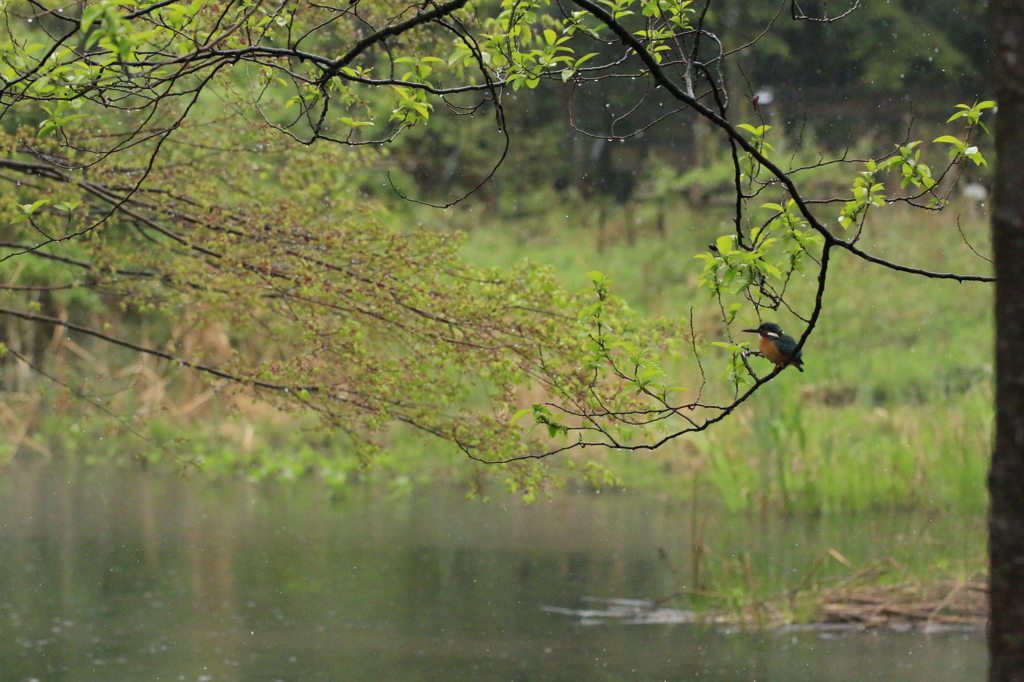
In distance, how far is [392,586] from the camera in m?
7.25

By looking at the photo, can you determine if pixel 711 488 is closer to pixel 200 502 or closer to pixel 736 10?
pixel 200 502

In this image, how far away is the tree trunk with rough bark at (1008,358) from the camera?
2037 mm

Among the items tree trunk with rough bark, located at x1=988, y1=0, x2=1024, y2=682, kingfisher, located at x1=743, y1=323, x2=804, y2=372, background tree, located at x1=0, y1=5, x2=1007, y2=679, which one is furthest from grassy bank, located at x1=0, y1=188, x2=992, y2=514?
tree trunk with rough bark, located at x1=988, y1=0, x2=1024, y2=682

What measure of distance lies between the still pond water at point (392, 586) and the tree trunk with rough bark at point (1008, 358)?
3.49 meters

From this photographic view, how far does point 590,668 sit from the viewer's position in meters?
5.56

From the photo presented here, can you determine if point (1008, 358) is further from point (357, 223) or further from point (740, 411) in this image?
point (740, 411)

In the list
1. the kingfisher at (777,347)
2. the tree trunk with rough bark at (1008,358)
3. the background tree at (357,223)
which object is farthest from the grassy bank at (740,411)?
the tree trunk with rough bark at (1008,358)

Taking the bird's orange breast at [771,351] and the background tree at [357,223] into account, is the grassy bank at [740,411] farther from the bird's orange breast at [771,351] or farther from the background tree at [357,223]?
the bird's orange breast at [771,351]

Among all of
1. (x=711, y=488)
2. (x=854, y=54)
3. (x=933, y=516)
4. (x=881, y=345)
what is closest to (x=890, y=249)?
(x=881, y=345)

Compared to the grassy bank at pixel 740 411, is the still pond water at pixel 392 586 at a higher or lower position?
lower

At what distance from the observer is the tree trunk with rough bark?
6.68 ft

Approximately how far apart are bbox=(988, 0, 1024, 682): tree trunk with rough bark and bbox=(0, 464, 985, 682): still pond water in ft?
11.4

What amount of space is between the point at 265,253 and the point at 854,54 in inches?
649

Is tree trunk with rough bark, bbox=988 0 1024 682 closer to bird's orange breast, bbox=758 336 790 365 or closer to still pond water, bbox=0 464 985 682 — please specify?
bird's orange breast, bbox=758 336 790 365
